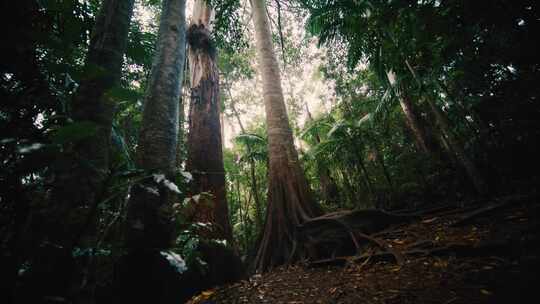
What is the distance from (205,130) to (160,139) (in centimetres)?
199

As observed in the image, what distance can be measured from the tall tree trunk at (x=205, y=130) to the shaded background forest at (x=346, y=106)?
466mm

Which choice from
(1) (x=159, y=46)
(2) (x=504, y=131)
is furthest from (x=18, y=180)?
(2) (x=504, y=131)

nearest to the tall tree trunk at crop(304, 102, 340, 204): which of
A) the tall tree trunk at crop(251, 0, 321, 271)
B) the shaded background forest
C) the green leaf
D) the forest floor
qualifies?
the shaded background forest

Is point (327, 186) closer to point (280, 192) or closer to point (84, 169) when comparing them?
point (280, 192)

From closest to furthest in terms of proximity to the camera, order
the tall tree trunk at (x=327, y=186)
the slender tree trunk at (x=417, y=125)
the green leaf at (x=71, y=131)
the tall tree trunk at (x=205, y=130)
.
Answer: the green leaf at (x=71, y=131) < the tall tree trunk at (x=205, y=130) < the slender tree trunk at (x=417, y=125) < the tall tree trunk at (x=327, y=186)

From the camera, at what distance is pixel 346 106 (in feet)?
28.2

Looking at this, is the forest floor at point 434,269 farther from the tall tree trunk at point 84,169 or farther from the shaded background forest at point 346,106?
the tall tree trunk at point 84,169

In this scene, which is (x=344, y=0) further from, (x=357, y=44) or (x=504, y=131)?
(x=504, y=131)

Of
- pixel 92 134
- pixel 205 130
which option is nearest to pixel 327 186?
pixel 205 130

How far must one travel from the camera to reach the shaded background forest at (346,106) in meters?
0.86

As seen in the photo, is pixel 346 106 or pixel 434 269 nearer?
pixel 434 269

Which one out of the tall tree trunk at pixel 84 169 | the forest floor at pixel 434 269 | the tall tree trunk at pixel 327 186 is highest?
the tall tree trunk at pixel 327 186

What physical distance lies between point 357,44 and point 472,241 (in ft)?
8.93

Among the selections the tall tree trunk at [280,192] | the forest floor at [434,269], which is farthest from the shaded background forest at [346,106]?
the forest floor at [434,269]
